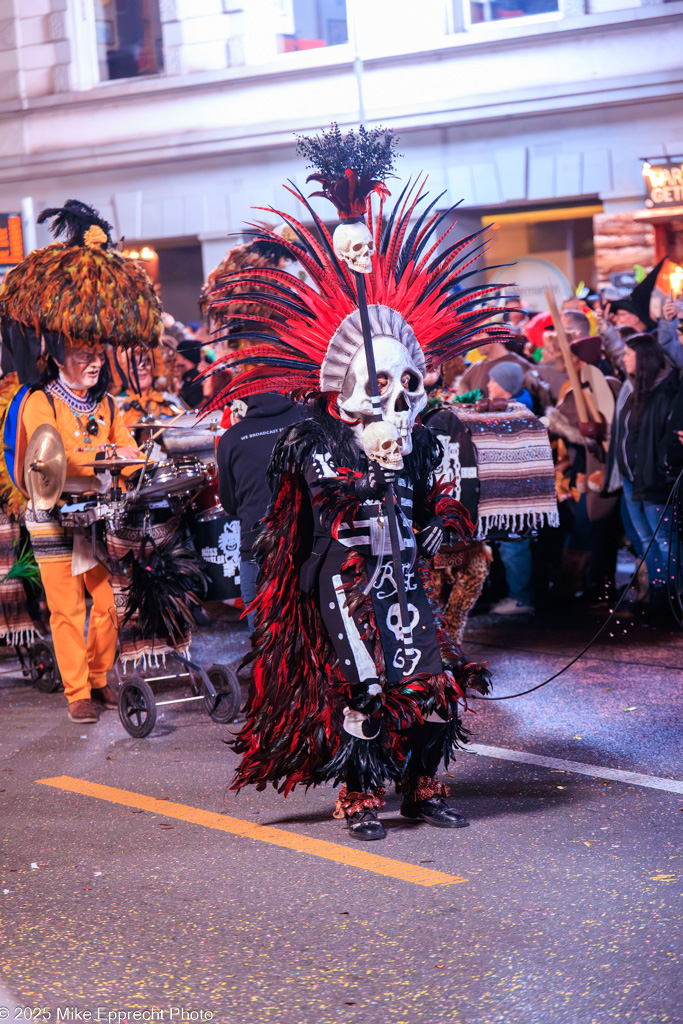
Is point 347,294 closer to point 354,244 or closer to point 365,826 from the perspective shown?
point 354,244

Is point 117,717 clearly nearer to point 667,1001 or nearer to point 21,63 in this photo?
point 667,1001

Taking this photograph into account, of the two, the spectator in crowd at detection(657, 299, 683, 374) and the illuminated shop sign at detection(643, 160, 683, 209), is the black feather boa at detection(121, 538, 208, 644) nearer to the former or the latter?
the spectator in crowd at detection(657, 299, 683, 374)

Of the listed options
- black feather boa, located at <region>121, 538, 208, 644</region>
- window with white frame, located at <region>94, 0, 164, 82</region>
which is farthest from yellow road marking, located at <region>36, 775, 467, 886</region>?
window with white frame, located at <region>94, 0, 164, 82</region>

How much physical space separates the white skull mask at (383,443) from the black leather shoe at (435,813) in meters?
1.34

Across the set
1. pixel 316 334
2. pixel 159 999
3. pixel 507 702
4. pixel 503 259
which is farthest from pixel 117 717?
pixel 503 259

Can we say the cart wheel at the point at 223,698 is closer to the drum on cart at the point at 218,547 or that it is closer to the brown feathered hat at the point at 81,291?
the drum on cart at the point at 218,547

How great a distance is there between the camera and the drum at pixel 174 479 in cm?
690

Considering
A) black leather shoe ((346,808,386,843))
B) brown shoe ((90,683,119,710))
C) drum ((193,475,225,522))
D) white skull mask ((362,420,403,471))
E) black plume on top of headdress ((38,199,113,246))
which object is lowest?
brown shoe ((90,683,119,710))

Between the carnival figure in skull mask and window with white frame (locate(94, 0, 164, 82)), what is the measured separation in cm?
1477

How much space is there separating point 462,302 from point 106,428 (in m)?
2.91

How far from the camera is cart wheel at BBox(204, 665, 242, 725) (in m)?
6.97

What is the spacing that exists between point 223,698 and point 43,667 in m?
1.62

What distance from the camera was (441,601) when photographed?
313 inches

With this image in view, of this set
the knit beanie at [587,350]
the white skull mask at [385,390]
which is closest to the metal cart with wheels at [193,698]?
the white skull mask at [385,390]
